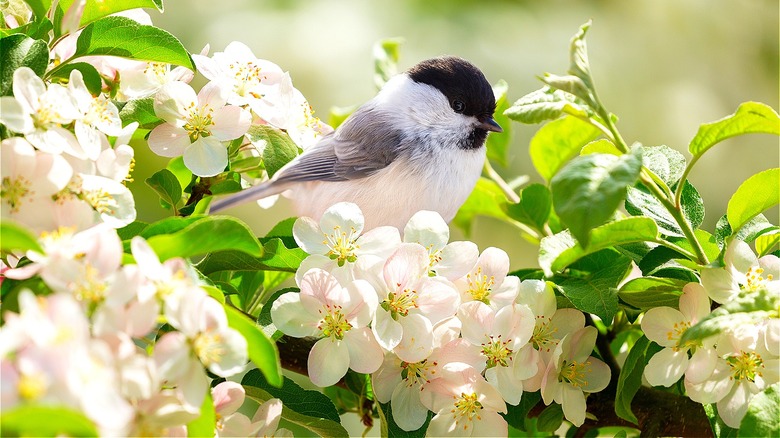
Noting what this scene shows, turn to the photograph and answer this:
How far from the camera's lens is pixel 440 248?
0.60 metres

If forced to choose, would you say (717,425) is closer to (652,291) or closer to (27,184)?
(652,291)

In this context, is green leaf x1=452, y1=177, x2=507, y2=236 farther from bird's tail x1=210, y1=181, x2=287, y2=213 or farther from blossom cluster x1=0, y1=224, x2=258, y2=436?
blossom cluster x1=0, y1=224, x2=258, y2=436

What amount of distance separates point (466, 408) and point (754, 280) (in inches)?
8.5

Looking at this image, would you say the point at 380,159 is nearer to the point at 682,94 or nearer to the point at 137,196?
the point at 137,196

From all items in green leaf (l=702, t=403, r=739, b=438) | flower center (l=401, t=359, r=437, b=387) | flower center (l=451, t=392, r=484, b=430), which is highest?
green leaf (l=702, t=403, r=739, b=438)

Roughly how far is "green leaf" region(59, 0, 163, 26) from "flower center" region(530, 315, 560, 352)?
36 centimetres

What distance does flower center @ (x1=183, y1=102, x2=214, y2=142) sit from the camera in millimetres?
651

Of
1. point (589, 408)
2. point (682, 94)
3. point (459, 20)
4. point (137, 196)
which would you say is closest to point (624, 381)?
point (589, 408)

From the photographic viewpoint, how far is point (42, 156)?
50 centimetres

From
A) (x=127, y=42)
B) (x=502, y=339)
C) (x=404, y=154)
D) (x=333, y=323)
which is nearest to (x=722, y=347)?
(x=502, y=339)

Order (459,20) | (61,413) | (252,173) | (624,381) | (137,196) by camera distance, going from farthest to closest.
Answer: (459,20) < (137,196) < (252,173) < (624,381) < (61,413)

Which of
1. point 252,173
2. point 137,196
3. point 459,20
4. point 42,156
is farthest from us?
point 459,20

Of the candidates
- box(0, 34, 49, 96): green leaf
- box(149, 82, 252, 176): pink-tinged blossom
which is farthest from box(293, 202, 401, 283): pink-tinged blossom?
box(0, 34, 49, 96): green leaf

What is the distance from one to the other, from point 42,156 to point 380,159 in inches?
15.0
